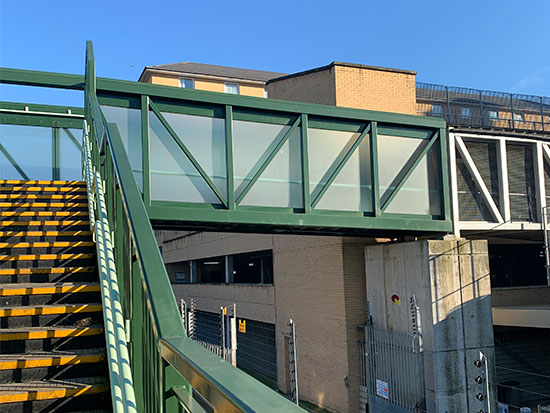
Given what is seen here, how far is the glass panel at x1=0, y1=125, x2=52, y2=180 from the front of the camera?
10.6 m

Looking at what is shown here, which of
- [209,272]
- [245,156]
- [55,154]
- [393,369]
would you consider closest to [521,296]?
[393,369]

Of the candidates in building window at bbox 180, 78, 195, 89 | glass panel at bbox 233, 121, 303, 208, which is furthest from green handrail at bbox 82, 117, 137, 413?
building window at bbox 180, 78, 195, 89

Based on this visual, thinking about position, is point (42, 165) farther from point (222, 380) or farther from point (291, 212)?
point (222, 380)

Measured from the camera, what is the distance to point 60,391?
3.61 metres

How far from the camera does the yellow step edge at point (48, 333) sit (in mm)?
4152

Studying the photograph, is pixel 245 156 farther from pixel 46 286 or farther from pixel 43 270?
pixel 46 286

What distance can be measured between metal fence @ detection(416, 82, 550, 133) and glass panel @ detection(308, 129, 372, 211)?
8010 mm

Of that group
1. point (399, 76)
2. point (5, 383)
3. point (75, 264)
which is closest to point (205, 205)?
point (75, 264)

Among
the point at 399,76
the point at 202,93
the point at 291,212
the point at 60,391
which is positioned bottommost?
the point at 60,391

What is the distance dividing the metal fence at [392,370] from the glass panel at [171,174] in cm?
605

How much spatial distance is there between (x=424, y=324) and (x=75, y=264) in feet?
30.9

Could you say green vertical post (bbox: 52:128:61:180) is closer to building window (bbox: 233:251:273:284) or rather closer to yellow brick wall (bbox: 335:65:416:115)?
yellow brick wall (bbox: 335:65:416:115)

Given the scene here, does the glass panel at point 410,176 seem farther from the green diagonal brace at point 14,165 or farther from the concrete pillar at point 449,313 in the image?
the green diagonal brace at point 14,165

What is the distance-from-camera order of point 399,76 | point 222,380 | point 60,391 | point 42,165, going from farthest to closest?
1. point 399,76
2. point 42,165
3. point 60,391
4. point 222,380
